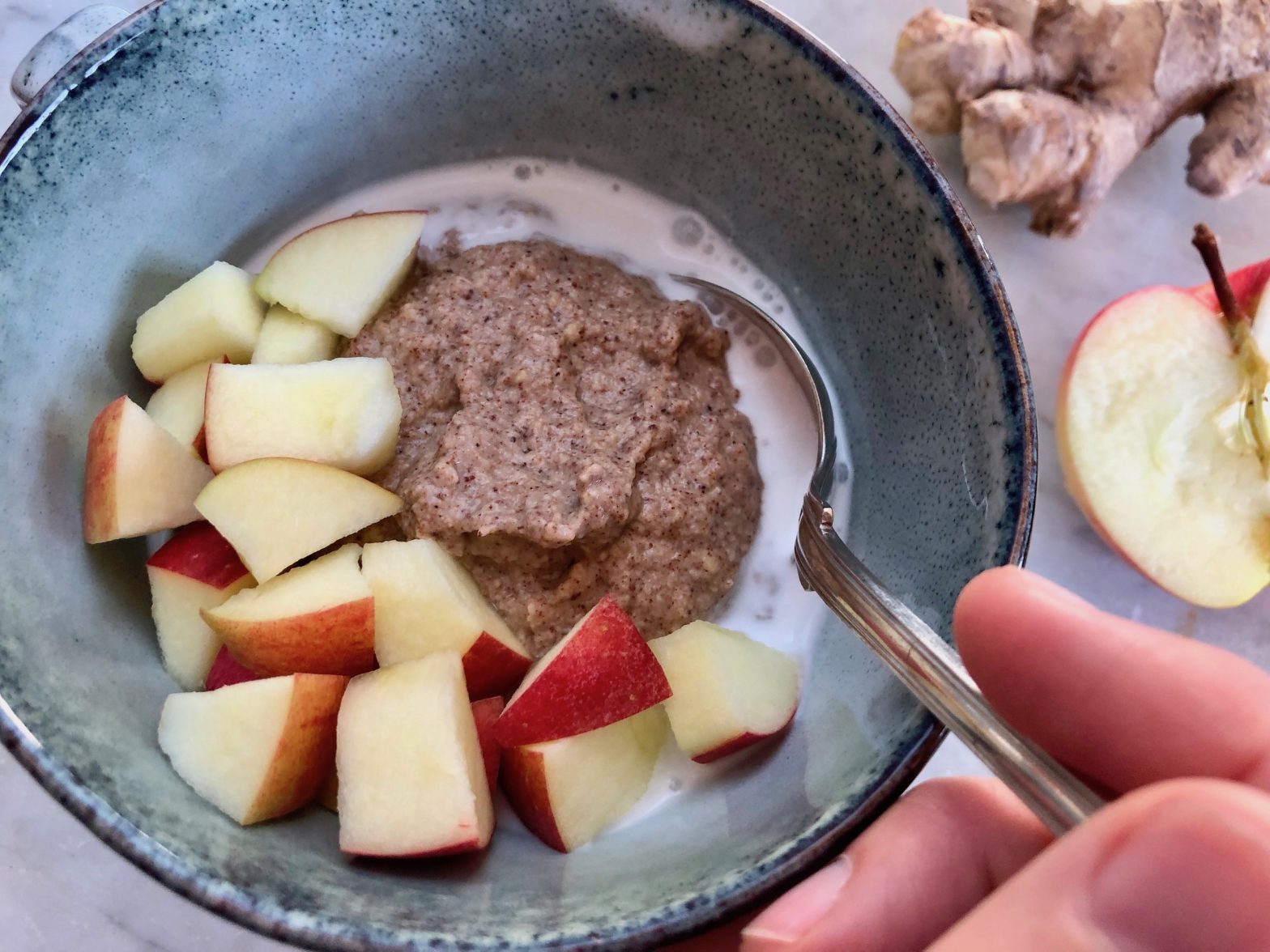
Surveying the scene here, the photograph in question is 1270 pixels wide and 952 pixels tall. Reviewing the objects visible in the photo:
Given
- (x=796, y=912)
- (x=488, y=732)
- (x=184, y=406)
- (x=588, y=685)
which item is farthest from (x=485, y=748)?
(x=184, y=406)

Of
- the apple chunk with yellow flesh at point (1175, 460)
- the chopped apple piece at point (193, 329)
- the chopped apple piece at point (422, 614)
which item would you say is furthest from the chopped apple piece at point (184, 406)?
the apple chunk with yellow flesh at point (1175, 460)

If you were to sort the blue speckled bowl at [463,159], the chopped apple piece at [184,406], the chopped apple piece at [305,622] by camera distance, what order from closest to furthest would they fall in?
the blue speckled bowl at [463,159]
the chopped apple piece at [305,622]
the chopped apple piece at [184,406]

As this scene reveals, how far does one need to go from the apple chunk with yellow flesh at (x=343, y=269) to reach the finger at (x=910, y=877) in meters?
0.73

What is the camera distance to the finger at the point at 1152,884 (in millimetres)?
445

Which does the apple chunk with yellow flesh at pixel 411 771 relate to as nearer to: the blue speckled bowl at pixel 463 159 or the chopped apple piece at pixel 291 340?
the blue speckled bowl at pixel 463 159

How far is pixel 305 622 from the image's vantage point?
2.89 ft

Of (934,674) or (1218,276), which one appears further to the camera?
(1218,276)

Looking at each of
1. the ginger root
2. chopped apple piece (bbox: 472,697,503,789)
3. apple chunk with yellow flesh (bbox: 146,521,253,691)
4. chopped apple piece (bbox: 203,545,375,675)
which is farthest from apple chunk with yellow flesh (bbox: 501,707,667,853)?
the ginger root

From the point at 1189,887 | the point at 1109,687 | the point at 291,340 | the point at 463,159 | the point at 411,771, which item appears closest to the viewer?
the point at 1189,887

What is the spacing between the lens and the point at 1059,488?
1.23 meters

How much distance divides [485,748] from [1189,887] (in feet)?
2.04

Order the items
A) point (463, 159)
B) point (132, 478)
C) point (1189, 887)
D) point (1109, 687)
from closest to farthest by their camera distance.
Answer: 1. point (1189, 887)
2. point (1109, 687)
3. point (132, 478)
4. point (463, 159)

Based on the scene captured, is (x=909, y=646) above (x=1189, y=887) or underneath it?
underneath

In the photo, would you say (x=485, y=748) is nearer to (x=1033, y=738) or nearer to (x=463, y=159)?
(x=1033, y=738)
